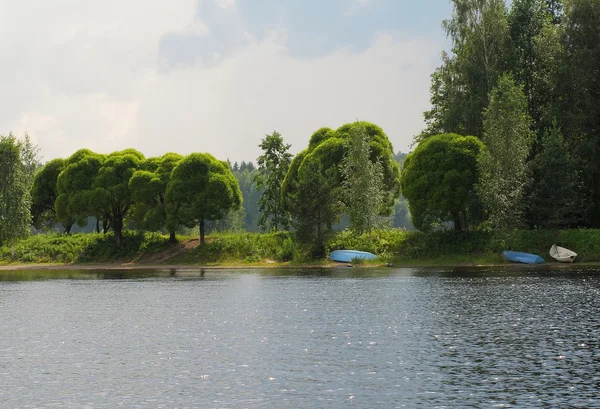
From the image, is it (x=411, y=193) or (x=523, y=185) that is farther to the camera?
(x=411, y=193)

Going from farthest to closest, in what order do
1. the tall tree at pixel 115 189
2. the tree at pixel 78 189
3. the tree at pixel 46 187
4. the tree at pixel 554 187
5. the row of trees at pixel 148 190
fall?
1. the tree at pixel 46 187
2. the tree at pixel 78 189
3. the tall tree at pixel 115 189
4. the row of trees at pixel 148 190
5. the tree at pixel 554 187

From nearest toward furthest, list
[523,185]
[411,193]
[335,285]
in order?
1. [335,285]
2. [523,185]
3. [411,193]

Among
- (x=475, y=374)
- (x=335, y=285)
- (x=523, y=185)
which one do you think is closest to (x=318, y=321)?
(x=475, y=374)

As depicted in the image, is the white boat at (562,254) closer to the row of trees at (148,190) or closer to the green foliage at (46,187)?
the row of trees at (148,190)

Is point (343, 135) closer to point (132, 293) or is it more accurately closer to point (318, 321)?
Result: point (132, 293)

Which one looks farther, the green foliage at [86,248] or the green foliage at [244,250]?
the green foliage at [86,248]

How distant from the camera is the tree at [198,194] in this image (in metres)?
89.3

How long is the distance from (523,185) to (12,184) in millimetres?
61129

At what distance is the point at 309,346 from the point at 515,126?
5066 cm

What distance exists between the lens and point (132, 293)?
53250 millimetres

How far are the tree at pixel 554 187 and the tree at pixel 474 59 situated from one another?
31.2 feet

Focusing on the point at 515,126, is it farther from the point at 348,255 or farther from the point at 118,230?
the point at 118,230

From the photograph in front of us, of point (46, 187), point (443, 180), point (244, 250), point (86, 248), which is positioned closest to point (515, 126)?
point (443, 180)

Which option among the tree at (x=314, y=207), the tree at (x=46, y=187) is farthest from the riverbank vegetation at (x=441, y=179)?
the tree at (x=46, y=187)
